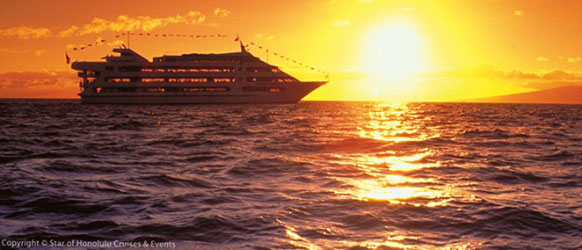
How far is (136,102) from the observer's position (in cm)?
8856

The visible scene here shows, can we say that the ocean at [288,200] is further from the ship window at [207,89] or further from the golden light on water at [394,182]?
the ship window at [207,89]

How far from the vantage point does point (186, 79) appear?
3474 inches

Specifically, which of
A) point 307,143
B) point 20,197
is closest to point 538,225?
point 20,197

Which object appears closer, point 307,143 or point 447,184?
point 447,184

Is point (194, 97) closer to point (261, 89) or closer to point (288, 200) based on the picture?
point (261, 89)

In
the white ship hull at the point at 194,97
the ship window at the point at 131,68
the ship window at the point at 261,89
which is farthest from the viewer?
the ship window at the point at 131,68

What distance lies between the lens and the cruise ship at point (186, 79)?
8756 centimetres

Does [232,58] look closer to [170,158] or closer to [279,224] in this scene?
[170,158]

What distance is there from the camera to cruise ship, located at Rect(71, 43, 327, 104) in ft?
287

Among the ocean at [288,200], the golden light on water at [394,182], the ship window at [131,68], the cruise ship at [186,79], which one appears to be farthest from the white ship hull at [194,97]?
the golden light on water at [394,182]

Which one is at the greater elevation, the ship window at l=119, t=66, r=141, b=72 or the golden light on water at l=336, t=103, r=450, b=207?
the ship window at l=119, t=66, r=141, b=72

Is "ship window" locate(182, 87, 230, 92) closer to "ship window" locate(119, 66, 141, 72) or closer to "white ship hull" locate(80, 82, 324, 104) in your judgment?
"white ship hull" locate(80, 82, 324, 104)

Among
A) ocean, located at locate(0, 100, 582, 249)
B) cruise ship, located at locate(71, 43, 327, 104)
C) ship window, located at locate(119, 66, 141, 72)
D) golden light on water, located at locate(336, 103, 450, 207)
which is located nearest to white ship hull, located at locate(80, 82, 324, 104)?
cruise ship, located at locate(71, 43, 327, 104)

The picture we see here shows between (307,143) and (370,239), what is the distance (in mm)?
13446
